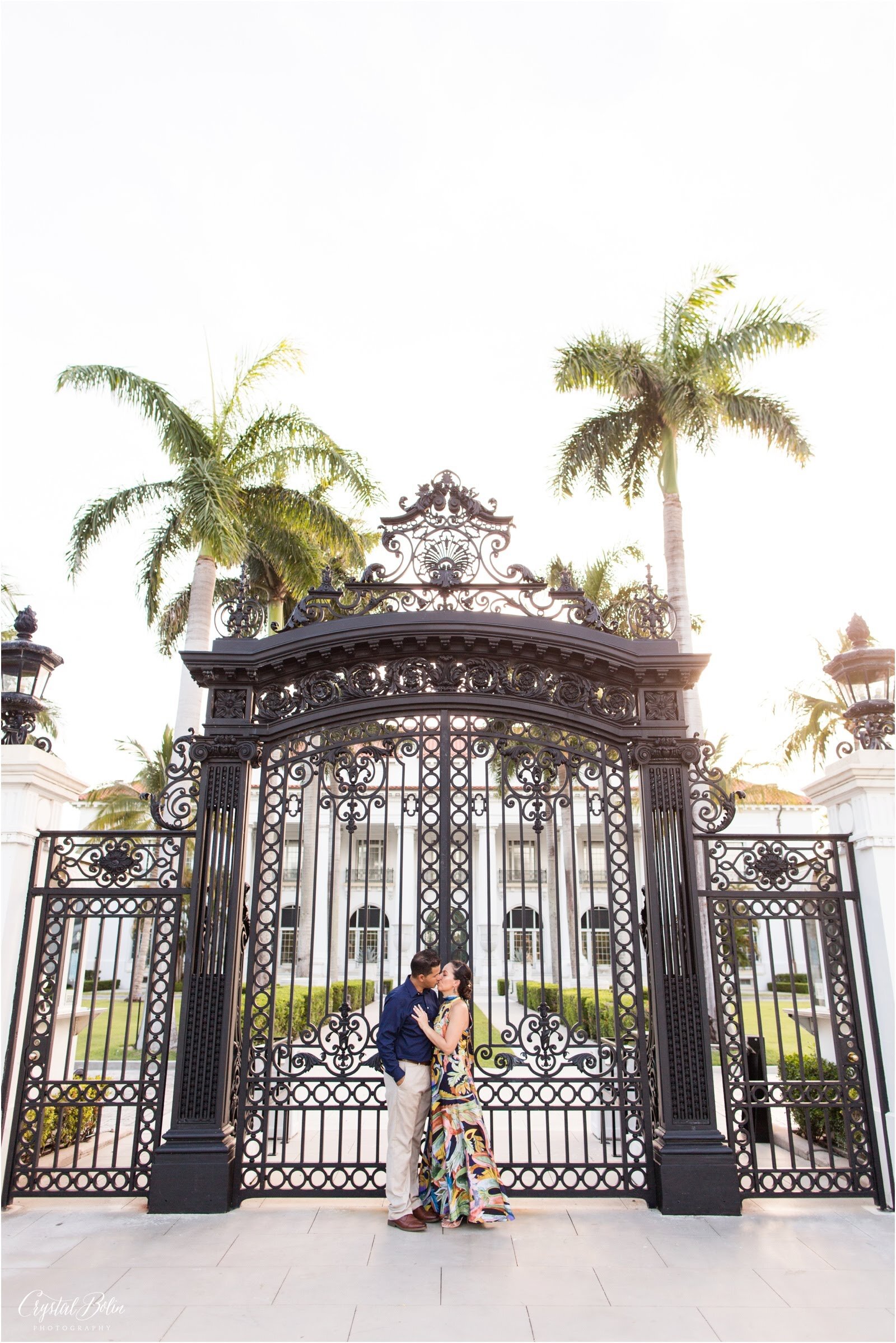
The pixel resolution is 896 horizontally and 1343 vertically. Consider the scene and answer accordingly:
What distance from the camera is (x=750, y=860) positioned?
20.5 feet

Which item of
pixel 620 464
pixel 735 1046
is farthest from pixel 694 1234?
pixel 620 464

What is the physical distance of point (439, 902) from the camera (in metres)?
6.14

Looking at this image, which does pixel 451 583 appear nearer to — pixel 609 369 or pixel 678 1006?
pixel 678 1006

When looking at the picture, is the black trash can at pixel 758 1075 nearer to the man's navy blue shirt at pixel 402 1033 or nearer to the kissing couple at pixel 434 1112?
the kissing couple at pixel 434 1112

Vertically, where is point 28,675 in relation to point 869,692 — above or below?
above

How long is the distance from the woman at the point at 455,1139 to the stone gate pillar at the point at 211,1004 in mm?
1433

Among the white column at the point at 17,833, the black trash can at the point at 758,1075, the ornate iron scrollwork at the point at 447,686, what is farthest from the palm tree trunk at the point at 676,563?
the white column at the point at 17,833

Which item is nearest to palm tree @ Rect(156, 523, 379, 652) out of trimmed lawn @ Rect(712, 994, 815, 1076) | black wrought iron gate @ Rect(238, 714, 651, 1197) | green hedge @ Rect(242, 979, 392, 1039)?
green hedge @ Rect(242, 979, 392, 1039)

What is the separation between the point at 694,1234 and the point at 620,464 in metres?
12.1

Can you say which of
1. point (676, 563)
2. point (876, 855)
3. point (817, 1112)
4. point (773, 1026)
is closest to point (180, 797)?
point (876, 855)

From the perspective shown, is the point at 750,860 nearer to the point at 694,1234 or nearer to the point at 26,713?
the point at 694,1234

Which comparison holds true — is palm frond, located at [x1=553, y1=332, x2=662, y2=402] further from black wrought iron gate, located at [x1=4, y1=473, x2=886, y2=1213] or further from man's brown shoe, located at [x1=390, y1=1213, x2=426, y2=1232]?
man's brown shoe, located at [x1=390, y1=1213, x2=426, y2=1232]

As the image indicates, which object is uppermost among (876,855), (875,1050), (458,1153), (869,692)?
(869,692)

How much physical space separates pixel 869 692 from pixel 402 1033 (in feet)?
14.1
